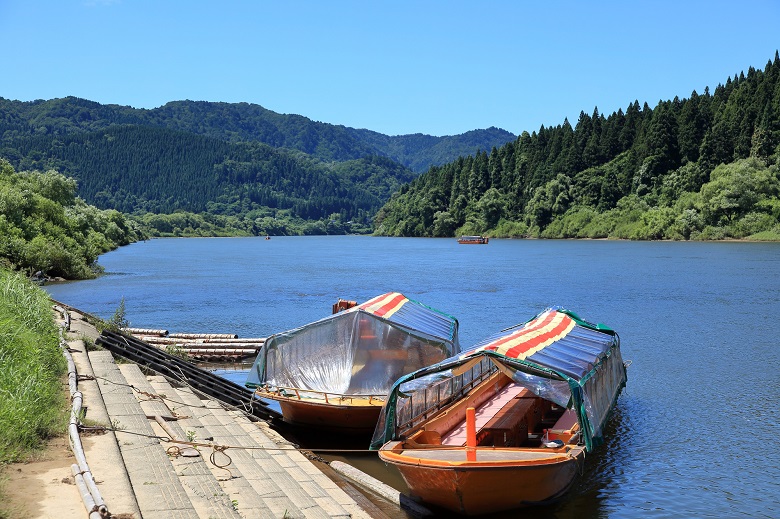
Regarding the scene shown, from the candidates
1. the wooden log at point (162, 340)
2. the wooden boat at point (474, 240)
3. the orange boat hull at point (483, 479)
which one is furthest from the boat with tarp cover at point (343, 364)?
the wooden boat at point (474, 240)

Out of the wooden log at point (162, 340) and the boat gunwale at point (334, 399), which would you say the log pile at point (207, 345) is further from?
the boat gunwale at point (334, 399)

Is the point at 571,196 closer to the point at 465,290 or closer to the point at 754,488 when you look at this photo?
the point at 465,290

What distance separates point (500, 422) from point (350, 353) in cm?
547

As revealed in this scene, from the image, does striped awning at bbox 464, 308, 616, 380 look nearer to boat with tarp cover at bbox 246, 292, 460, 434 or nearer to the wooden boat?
boat with tarp cover at bbox 246, 292, 460, 434

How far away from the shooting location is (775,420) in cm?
2341

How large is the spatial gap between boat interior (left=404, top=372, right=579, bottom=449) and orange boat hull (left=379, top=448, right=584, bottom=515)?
3.17ft

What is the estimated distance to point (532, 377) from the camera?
15992 mm

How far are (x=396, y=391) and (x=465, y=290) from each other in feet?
158

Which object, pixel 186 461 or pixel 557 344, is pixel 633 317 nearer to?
pixel 557 344

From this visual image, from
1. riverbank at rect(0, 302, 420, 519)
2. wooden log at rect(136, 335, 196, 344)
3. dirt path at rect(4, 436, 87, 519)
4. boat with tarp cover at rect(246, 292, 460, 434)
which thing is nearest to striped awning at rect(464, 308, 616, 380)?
boat with tarp cover at rect(246, 292, 460, 434)

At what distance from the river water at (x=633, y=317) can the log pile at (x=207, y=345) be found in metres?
6.99

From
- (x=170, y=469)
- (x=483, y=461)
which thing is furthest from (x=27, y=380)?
(x=483, y=461)

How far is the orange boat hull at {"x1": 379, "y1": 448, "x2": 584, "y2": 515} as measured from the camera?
14.2 m

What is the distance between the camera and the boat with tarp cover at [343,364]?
67.1 ft
